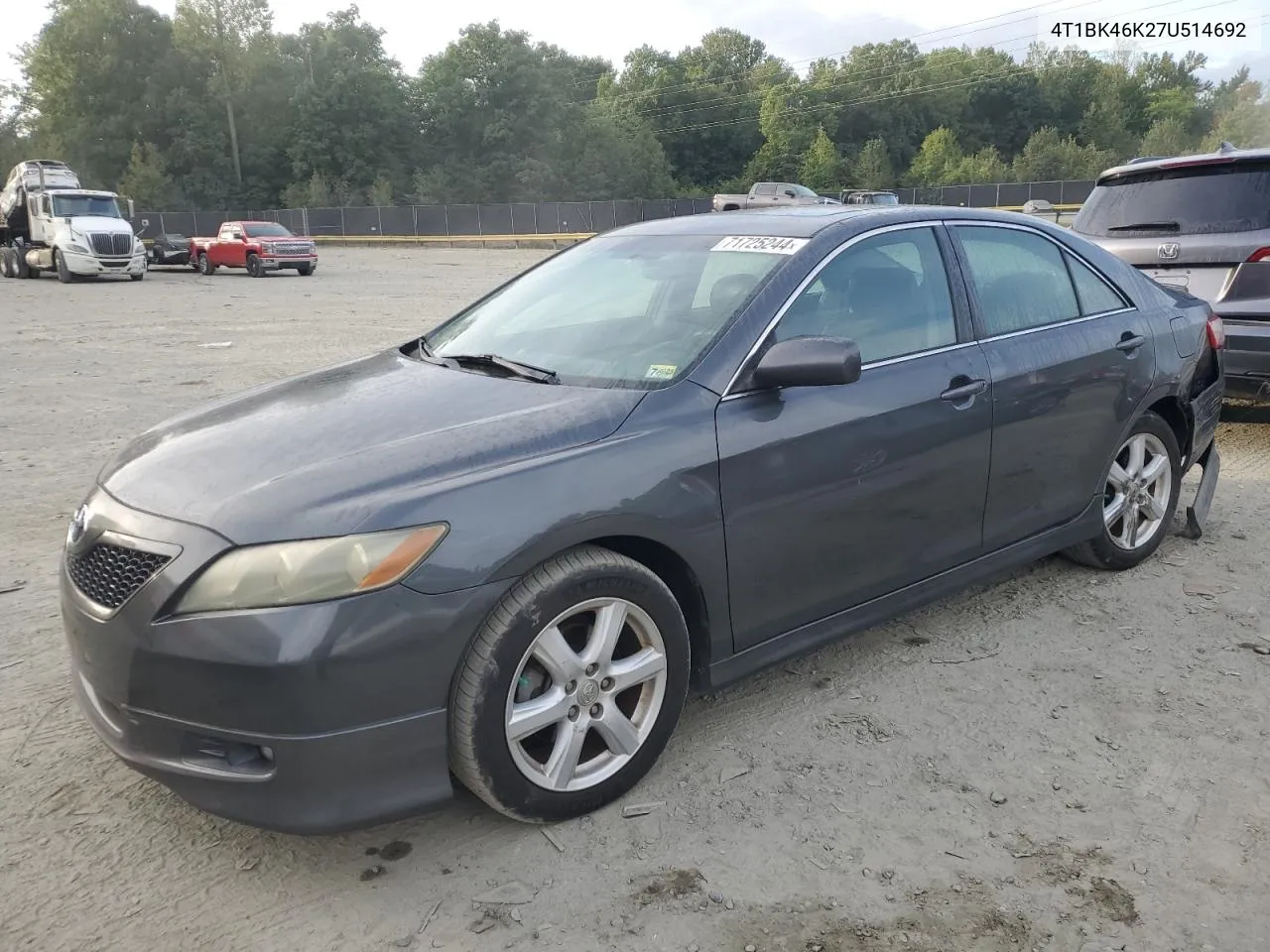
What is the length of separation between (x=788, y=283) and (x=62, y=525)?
164 inches

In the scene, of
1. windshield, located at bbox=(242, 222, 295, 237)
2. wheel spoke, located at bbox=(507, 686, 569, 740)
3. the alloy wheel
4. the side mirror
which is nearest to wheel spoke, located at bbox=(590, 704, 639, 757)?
the alloy wheel

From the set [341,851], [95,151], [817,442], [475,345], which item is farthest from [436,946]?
[95,151]

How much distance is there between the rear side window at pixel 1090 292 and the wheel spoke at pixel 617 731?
107 inches

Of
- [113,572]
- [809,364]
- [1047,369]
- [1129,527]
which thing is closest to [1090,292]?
[1047,369]

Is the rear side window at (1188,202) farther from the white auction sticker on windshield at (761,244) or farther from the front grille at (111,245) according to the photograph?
the front grille at (111,245)

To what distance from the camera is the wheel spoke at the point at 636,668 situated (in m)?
2.86

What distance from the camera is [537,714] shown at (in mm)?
2705

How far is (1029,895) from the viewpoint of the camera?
254cm

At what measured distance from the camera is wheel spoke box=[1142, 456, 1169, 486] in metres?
4.63

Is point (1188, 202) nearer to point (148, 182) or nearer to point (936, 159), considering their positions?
point (148, 182)

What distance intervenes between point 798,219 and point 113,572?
8.21 feet

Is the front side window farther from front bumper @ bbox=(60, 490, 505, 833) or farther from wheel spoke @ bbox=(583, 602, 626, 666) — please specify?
front bumper @ bbox=(60, 490, 505, 833)

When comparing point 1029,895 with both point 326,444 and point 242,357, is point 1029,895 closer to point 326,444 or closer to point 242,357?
point 326,444

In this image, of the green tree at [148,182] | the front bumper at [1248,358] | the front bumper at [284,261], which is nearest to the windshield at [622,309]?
the front bumper at [1248,358]
